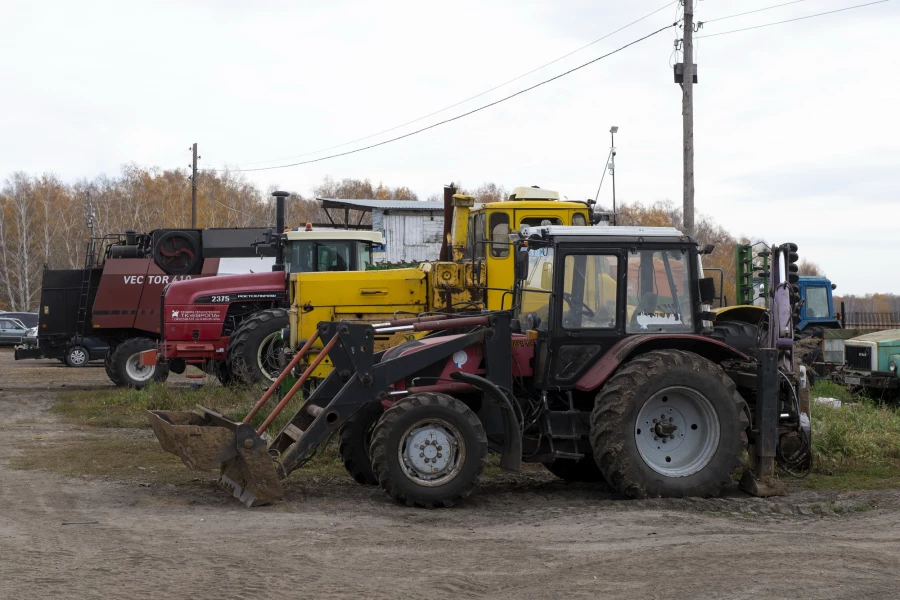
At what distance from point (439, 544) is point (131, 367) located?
48.3ft

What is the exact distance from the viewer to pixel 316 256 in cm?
1664

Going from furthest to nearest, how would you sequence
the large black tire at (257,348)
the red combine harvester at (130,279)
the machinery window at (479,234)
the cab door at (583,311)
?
the red combine harvester at (130,279)
the large black tire at (257,348)
the machinery window at (479,234)
the cab door at (583,311)

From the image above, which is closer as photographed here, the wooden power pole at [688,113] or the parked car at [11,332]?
the wooden power pole at [688,113]

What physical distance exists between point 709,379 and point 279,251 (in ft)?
32.4

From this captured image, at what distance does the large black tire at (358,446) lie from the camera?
359 inches

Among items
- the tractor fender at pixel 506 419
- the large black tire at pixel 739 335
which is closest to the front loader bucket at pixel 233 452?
the tractor fender at pixel 506 419

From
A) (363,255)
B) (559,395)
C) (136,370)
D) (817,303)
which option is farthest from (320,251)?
(817,303)

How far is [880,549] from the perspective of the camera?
6.86m

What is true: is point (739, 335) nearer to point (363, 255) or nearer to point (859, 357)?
point (363, 255)

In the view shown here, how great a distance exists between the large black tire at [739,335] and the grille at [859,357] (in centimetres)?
825

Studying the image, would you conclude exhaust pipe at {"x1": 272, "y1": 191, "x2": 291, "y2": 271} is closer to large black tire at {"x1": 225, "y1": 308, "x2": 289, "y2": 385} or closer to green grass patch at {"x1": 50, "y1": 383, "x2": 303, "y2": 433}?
large black tire at {"x1": 225, "y1": 308, "x2": 289, "y2": 385}

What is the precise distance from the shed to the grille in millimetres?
23587

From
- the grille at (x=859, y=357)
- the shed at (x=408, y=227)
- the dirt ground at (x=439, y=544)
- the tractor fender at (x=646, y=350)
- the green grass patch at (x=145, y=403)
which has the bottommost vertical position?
the dirt ground at (x=439, y=544)

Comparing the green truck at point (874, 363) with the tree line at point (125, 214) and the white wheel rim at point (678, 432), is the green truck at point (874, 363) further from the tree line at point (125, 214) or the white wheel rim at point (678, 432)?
the tree line at point (125, 214)
